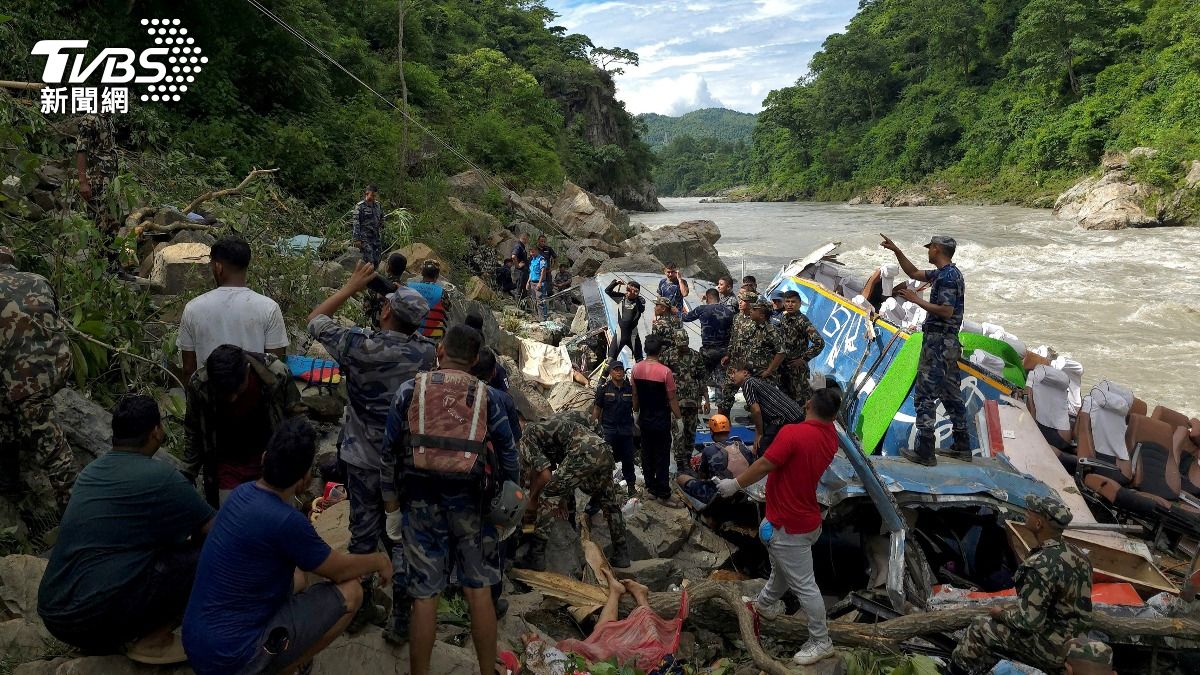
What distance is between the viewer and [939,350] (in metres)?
5.54

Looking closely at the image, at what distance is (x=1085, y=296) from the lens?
15836 millimetres

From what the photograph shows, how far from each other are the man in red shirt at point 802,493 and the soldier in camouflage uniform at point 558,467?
39.6 inches

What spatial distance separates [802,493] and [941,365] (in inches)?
101

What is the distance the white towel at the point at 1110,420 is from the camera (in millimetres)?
6207

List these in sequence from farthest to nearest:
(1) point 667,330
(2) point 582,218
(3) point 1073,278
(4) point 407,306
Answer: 1. (2) point 582,218
2. (3) point 1073,278
3. (1) point 667,330
4. (4) point 407,306

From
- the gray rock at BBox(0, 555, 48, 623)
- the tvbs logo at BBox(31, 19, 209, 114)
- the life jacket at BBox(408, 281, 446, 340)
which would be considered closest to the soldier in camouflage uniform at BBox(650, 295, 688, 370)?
the life jacket at BBox(408, 281, 446, 340)

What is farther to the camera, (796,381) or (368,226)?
(368,226)

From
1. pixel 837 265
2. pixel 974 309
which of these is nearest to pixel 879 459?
pixel 837 265

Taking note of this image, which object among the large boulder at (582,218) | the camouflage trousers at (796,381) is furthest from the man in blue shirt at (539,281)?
the camouflage trousers at (796,381)

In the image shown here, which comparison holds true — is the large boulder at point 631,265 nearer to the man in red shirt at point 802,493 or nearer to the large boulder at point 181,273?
the large boulder at point 181,273

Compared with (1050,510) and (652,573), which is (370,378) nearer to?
(652,573)

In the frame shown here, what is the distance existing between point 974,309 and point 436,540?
1569 cm

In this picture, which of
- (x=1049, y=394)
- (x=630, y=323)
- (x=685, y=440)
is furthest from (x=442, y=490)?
(x=1049, y=394)

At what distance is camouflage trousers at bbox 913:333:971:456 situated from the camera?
5.51 m
